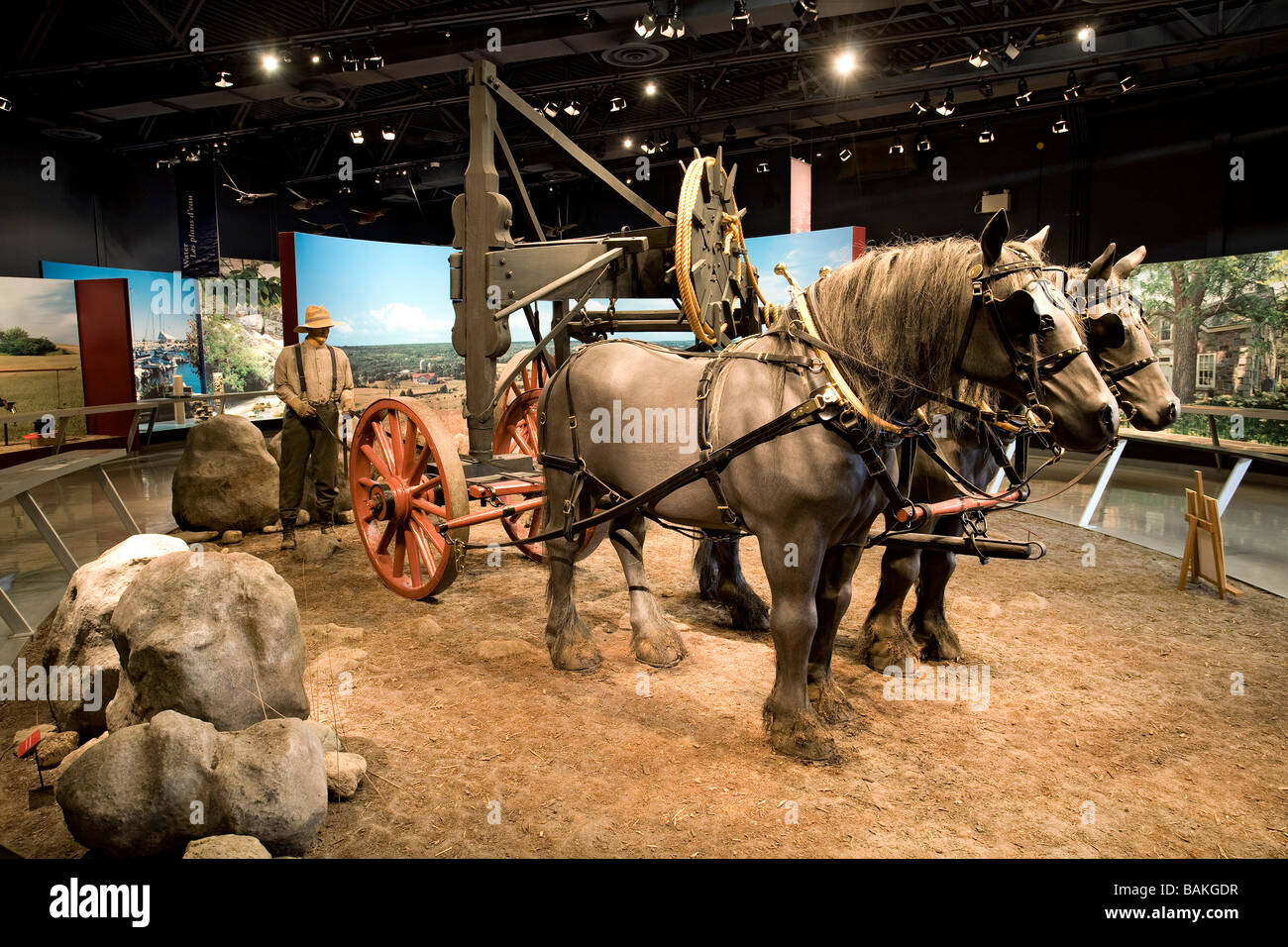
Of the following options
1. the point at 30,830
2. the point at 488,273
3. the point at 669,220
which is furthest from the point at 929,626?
the point at 30,830

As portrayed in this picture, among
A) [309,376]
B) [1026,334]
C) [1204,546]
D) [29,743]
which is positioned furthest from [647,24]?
[29,743]

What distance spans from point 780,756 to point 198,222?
12535mm

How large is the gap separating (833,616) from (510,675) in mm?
1685

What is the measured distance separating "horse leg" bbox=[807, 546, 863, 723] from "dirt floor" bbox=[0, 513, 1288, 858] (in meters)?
0.15

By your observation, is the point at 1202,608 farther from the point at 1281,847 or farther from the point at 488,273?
the point at 488,273

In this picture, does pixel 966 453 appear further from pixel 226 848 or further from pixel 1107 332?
pixel 226 848

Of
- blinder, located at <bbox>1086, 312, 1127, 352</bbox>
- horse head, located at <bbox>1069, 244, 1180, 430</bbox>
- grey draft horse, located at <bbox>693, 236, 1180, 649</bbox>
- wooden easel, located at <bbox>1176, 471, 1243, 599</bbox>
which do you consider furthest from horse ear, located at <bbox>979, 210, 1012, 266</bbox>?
wooden easel, located at <bbox>1176, 471, 1243, 599</bbox>

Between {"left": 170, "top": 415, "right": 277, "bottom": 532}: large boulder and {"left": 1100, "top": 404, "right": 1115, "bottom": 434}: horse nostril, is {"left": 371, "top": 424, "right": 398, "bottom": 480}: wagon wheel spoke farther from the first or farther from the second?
{"left": 1100, "top": 404, "right": 1115, "bottom": 434}: horse nostril

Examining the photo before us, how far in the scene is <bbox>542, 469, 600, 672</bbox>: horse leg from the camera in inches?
157

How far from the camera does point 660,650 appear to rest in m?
4.16

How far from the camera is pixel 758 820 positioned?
8.66ft

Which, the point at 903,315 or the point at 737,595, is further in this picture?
the point at 737,595

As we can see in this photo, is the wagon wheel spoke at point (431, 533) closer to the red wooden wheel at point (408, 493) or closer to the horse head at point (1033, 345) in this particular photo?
the red wooden wheel at point (408, 493)
